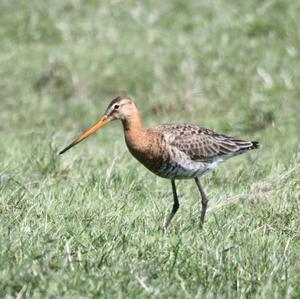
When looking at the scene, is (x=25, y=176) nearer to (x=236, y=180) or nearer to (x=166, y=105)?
(x=236, y=180)

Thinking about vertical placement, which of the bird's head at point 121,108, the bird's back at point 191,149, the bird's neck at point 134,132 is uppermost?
the bird's head at point 121,108

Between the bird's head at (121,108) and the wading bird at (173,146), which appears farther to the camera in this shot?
the bird's head at (121,108)

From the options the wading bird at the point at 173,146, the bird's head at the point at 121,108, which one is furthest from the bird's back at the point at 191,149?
the bird's head at the point at 121,108

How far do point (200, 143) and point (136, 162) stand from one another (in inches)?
48.3

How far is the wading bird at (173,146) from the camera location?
6723 mm

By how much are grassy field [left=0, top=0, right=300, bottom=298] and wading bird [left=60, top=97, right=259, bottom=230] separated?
0.26 meters

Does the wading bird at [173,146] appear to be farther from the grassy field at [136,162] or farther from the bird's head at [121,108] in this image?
the grassy field at [136,162]

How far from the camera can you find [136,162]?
26.8 feet

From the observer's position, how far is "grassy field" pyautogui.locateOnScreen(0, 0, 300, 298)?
479cm

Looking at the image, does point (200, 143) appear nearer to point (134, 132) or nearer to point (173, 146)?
point (173, 146)

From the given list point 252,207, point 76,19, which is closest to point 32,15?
point 76,19

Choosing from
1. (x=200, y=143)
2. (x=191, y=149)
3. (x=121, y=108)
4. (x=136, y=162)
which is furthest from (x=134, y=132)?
(x=136, y=162)

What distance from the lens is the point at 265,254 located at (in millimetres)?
5102

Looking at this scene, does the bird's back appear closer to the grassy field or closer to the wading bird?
the wading bird
